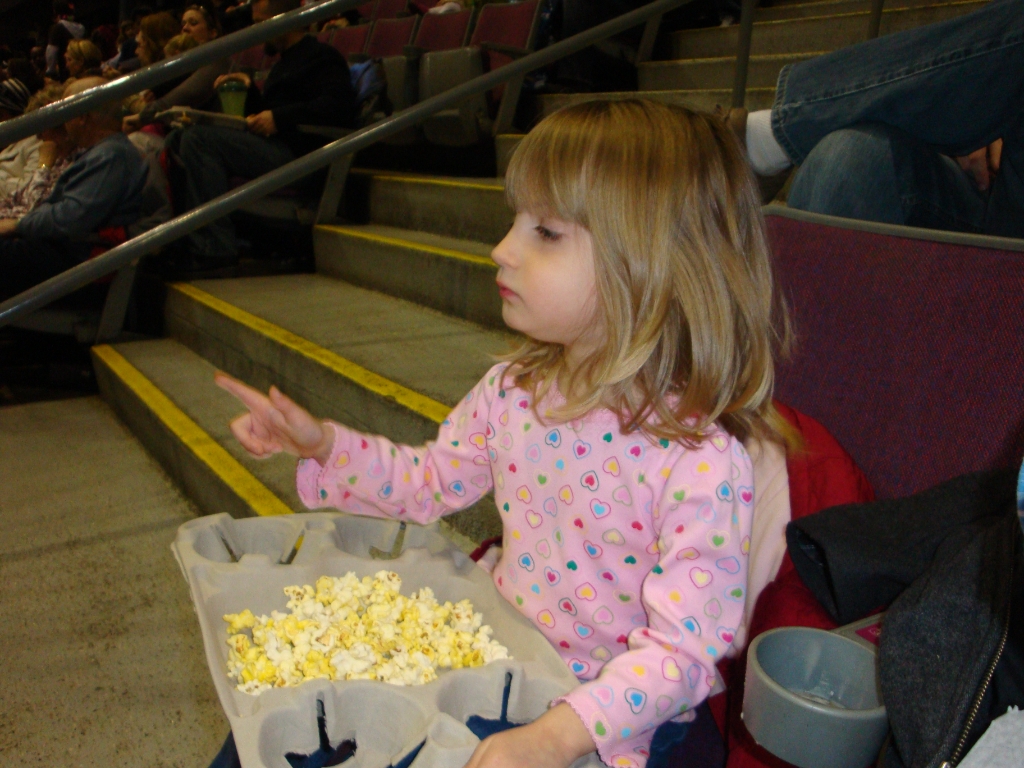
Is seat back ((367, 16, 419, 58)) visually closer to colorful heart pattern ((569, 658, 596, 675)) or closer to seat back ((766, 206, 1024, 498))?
seat back ((766, 206, 1024, 498))

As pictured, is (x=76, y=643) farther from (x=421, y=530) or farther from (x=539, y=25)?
(x=539, y=25)

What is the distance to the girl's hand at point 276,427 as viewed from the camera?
921 mm

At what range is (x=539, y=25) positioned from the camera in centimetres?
376

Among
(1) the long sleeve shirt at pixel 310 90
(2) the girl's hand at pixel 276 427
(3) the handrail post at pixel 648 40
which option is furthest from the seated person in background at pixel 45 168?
(2) the girl's hand at pixel 276 427

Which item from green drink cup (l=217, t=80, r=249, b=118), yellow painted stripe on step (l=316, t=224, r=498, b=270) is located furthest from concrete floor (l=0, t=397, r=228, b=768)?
green drink cup (l=217, t=80, r=249, b=118)

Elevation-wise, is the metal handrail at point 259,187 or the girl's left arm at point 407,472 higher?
the metal handrail at point 259,187

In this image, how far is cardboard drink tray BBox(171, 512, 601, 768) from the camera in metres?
0.67

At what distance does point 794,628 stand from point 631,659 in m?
0.15

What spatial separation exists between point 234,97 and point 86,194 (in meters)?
0.98

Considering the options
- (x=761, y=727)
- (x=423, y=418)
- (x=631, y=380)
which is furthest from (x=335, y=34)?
(x=761, y=727)

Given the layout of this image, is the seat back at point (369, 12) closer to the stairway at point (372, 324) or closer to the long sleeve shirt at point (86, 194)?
the stairway at point (372, 324)

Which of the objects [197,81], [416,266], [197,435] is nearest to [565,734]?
[197,435]

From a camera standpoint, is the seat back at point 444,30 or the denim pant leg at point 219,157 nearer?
the denim pant leg at point 219,157

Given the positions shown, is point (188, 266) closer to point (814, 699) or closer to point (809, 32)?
point (809, 32)
